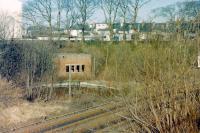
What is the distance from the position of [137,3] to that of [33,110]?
30.2 metres

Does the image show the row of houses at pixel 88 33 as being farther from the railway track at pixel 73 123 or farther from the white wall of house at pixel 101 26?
the railway track at pixel 73 123

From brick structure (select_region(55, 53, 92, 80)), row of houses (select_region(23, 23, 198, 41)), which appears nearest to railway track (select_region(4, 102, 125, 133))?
brick structure (select_region(55, 53, 92, 80))

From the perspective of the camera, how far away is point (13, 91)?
77.5ft

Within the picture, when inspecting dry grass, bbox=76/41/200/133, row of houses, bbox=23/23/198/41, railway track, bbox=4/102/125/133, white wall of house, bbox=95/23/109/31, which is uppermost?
white wall of house, bbox=95/23/109/31

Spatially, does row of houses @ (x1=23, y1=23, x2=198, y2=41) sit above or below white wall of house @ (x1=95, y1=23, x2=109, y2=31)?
below

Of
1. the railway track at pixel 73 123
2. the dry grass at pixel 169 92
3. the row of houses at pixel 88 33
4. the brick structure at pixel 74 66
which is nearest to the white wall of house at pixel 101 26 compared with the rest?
the row of houses at pixel 88 33

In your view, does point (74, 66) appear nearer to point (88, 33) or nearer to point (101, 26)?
point (88, 33)

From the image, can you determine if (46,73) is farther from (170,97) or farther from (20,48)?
(170,97)

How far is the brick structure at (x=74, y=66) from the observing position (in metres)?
33.8

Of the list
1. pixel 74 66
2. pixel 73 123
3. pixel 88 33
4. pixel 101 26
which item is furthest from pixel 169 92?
pixel 101 26

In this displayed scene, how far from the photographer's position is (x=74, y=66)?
113 feet

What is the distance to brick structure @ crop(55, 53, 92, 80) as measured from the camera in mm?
33844

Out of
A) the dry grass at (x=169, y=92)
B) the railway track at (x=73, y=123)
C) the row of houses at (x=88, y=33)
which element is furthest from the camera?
the row of houses at (x=88, y=33)

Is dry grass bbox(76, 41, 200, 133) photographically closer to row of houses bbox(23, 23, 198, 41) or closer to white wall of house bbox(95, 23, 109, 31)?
row of houses bbox(23, 23, 198, 41)
